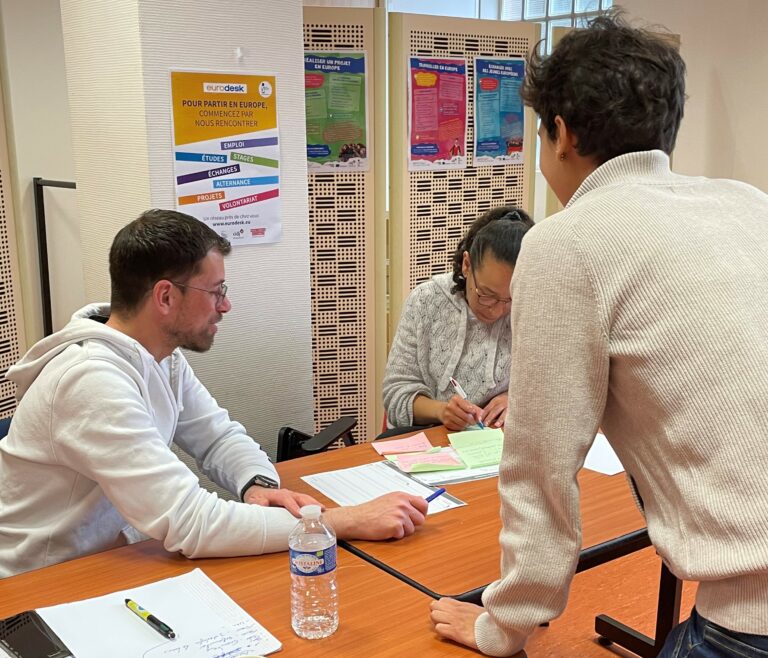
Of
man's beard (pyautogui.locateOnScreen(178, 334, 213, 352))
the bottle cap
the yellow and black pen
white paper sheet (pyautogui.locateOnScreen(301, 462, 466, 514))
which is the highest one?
man's beard (pyautogui.locateOnScreen(178, 334, 213, 352))

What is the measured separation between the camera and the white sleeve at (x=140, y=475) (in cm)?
157

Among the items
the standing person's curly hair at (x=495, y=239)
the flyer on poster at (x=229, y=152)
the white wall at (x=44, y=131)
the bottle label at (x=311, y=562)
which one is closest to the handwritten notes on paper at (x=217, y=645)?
the bottle label at (x=311, y=562)

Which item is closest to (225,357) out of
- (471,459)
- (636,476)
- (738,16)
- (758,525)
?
(471,459)

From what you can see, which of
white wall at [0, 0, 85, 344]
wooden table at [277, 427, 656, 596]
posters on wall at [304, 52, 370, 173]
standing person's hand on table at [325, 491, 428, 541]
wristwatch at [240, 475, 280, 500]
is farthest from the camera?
white wall at [0, 0, 85, 344]

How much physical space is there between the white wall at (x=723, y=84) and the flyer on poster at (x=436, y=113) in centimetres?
179

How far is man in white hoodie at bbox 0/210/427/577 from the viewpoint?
1.58 meters

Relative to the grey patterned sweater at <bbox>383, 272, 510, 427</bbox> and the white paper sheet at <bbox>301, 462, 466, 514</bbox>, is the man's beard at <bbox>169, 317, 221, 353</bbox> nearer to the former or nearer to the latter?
the white paper sheet at <bbox>301, 462, 466, 514</bbox>

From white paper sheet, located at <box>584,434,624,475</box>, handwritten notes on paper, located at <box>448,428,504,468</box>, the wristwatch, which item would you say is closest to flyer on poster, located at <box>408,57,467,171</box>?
handwritten notes on paper, located at <box>448,428,504,468</box>

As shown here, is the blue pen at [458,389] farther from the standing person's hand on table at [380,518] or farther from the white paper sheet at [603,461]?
the standing person's hand on table at [380,518]

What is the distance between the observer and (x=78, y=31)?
2.62m

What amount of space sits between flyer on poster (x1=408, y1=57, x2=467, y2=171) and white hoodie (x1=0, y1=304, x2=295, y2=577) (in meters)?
2.03

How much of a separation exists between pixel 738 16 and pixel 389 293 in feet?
8.83

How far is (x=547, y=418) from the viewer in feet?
3.52

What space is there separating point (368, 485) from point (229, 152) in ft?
4.11
